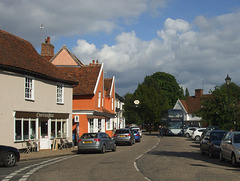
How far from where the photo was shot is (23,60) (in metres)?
24.1

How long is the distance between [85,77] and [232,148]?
77.9ft

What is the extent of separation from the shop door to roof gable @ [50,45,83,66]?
1483 cm

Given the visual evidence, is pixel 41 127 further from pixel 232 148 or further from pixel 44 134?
pixel 232 148

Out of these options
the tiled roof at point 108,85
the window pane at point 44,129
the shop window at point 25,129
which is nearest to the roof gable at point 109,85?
the tiled roof at point 108,85

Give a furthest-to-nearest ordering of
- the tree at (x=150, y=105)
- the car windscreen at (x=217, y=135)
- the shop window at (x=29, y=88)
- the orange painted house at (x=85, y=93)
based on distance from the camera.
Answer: the tree at (x=150, y=105) → the orange painted house at (x=85, y=93) → the shop window at (x=29, y=88) → the car windscreen at (x=217, y=135)

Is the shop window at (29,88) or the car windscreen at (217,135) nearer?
the car windscreen at (217,135)

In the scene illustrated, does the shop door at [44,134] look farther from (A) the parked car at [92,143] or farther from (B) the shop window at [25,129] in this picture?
(A) the parked car at [92,143]

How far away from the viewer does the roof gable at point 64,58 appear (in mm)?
40000

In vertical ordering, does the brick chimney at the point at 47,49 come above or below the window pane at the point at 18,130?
above

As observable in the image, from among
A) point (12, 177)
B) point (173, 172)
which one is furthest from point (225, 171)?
point (12, 177)

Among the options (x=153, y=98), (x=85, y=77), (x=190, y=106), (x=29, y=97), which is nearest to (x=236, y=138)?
(x=29, y=97)

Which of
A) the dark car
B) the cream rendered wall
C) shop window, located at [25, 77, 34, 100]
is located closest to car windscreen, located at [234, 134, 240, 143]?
the dark car

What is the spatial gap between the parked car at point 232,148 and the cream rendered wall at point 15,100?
12943 millimetres

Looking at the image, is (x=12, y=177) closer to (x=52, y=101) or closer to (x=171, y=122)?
(x=52, y=101)
